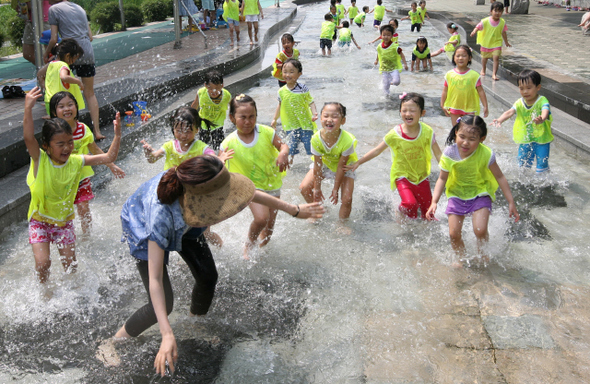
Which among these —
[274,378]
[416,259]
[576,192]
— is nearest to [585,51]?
[576,192]

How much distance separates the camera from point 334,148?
16.9ft

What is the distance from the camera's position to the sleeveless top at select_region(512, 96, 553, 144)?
6.04 metres

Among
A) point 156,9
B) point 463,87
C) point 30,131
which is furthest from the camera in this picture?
point 156,9

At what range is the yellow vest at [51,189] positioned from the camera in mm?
4074

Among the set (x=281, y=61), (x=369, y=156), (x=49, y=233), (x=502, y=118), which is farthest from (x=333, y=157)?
(x=281, y=61)

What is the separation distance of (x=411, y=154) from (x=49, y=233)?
3155mm

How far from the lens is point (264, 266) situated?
15.3 ft

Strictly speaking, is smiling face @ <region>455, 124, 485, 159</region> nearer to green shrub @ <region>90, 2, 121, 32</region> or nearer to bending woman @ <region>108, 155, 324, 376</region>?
bending woman @ <region>108, 155, 324, 376</region>

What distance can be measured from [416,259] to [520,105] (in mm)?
2609

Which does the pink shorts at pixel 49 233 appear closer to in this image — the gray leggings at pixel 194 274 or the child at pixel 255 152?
the gray leggings at pixel 194 274

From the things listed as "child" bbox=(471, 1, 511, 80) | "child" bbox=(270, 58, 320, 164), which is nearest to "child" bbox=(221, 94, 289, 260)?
"child" bbox=(270, 58, 320, 164)

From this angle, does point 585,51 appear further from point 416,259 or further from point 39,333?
point 39,333

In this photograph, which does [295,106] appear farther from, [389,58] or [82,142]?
[389,58]

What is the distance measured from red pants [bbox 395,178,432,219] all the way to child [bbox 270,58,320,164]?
1697mm
